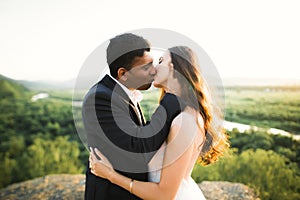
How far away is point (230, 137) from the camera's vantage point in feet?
13.6

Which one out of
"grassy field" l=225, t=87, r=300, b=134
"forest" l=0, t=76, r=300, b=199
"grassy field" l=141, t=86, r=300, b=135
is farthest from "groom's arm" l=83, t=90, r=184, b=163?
"grassy field" l=225, t=87, r=300, b=134

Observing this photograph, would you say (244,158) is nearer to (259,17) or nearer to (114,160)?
(259,17)

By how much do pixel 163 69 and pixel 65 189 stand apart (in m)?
2.78

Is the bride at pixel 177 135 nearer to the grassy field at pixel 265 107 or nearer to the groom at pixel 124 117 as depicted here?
the groom at pixel 124 117

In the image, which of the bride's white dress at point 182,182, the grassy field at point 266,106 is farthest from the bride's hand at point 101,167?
the grassy field at point 266,106

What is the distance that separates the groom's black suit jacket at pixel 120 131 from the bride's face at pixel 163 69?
143 millimetres

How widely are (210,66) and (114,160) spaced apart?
74 cm

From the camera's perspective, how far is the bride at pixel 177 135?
184 cm

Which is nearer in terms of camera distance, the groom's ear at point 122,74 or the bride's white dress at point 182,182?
the bride's white dress at point 182,182

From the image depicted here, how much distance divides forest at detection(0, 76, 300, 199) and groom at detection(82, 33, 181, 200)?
2.06 meters

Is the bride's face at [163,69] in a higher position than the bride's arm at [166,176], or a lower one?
higher

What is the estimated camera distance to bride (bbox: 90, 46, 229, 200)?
1.84m

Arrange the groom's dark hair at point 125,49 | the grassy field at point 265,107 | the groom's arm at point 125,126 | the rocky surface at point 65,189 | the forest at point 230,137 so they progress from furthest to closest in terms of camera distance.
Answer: the grassy field at point 265,107, the forest at point 230,137, the rocky surface at point 65,189, the groom's dark hair at point 125,49, the groom's arm at point 125,126

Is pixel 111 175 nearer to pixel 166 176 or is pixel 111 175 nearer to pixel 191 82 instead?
pixel 166 176
